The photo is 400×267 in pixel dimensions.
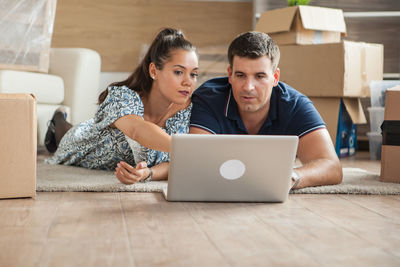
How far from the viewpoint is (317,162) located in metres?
1.68

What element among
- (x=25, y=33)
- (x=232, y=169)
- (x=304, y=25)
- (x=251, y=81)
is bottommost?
(x=232, y=169)

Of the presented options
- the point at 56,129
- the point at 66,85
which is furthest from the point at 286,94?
the point at 66,85

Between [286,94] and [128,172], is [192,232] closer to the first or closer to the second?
[128,172]

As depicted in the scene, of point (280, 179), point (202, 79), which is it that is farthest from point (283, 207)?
point (202, 79)

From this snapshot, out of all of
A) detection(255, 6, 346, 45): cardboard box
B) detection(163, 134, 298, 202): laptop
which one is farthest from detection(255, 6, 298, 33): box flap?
detection(163, 134, 298, 202): laptop

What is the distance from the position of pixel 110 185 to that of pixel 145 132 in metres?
0.19

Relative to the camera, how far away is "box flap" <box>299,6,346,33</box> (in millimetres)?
2970

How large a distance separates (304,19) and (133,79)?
4.42ft

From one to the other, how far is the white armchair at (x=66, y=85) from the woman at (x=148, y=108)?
2.89 ft

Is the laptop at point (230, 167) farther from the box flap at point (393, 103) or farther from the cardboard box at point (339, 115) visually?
the cardboard box at point (339, 115)

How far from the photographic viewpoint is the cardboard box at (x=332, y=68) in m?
2.93

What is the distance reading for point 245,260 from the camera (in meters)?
0.89

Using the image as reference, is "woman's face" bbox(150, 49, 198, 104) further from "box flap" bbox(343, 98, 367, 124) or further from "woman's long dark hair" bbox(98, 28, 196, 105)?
"box flap" bbox(343, 98, 367, 124)

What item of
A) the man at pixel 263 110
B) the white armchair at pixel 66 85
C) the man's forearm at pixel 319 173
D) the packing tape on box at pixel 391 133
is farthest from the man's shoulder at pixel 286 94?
the white armchair at pixel 66 85
